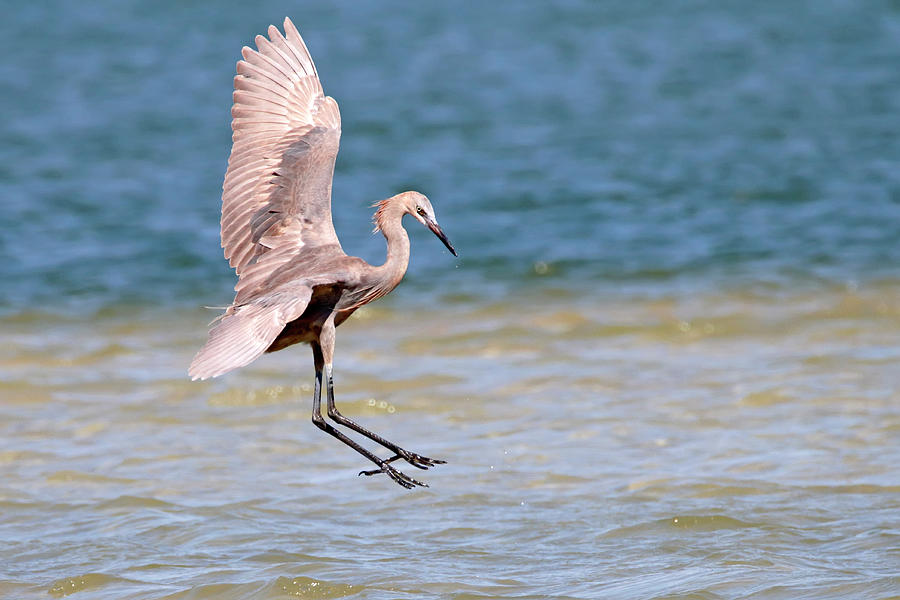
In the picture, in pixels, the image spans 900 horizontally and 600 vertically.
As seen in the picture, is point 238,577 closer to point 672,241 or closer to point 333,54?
point 672,241

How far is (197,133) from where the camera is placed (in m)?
16.2

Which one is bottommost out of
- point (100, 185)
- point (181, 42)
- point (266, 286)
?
point (266, 286)

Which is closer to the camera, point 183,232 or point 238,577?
point 238,577

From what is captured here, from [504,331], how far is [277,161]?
3719 millimetres

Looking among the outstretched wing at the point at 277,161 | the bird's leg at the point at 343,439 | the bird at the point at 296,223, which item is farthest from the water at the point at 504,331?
the outstretched wing at the point at 277,161

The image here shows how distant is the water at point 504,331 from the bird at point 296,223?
0.87 meters

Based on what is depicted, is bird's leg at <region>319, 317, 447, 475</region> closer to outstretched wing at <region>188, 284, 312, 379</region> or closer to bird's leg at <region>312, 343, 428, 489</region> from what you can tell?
bird's leg at <region>312, 343, 428, 489</region>

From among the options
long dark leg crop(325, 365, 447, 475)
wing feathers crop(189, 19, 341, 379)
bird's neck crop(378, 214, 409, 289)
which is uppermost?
wing feathers crop(189, 19, 341, 379)

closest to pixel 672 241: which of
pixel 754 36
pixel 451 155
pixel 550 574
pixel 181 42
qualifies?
pixel 451 155

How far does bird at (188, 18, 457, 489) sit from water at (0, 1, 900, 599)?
2.85ft

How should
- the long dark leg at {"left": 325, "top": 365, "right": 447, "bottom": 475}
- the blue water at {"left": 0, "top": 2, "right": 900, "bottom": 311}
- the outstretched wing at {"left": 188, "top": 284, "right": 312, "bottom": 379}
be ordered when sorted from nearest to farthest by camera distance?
the outstretched wing at {"left": 188, "top": 284, "right": 312, "bottom": 379}, the long dark leg at {"left": 325, "top": 365, "right": 447, "bottom": 475}, the blue water at {"left": 0, "top": 2, "right": 900, "bottom": 311}

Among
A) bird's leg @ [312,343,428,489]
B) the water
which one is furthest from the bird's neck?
the water

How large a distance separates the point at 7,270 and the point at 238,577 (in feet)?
22.6

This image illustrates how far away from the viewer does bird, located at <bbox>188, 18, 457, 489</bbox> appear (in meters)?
5.51
